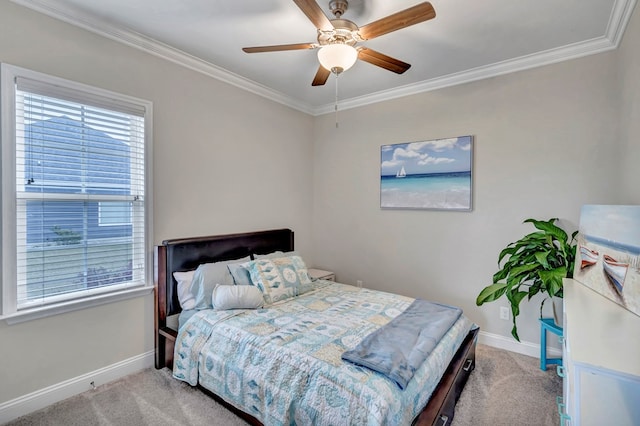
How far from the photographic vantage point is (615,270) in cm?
160

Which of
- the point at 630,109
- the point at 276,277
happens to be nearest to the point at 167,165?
the point at 276,277

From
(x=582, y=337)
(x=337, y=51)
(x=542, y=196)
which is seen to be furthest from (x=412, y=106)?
(x=582, y=337)

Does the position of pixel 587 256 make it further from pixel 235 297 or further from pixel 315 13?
pixel 235 297

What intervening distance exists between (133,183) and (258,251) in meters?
1.42

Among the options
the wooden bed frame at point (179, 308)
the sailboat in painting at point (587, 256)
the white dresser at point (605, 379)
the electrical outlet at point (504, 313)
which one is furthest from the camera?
the electrical outlet at point (504, 313)

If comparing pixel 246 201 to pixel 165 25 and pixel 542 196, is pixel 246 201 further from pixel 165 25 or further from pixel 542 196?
pixel 542 196

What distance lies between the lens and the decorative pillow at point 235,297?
7.91ft

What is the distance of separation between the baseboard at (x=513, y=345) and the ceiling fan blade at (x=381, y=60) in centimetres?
266

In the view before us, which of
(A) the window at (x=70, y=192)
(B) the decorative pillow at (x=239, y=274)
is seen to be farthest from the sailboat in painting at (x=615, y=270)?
(A) the window at (x=70, y=192)

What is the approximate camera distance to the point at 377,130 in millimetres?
3738

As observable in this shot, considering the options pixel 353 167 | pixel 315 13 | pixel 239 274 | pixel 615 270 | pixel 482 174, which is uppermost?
pixel 315 13

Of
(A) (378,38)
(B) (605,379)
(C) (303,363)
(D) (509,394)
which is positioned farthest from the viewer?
(A) (378,38)

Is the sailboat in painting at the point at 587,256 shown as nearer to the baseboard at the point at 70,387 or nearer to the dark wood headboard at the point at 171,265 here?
the dark wood headboard at the point at 171,265

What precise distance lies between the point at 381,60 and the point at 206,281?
2182 mm
